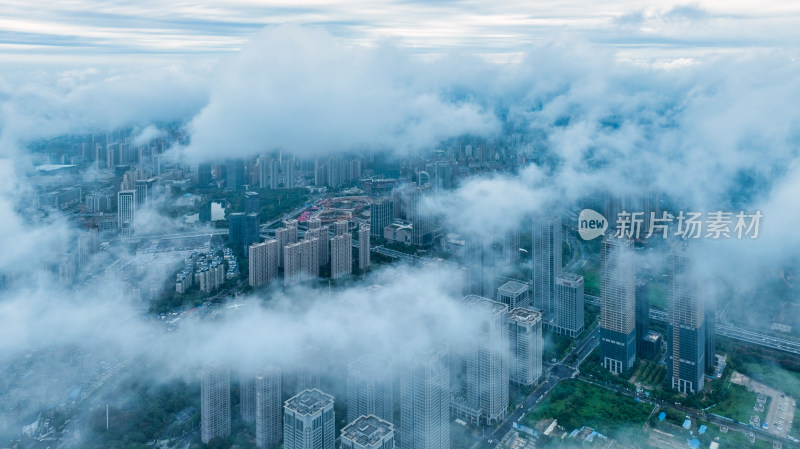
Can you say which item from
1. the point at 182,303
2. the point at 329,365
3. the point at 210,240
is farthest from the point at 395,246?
the point at 329,365

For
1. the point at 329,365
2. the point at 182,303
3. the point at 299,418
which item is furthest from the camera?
the point at 182,303

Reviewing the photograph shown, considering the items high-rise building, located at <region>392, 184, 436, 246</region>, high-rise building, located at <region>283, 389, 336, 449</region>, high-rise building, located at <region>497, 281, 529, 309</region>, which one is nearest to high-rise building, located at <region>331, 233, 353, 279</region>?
high-rise building, located at <region>392, 184, 436, 246</region>

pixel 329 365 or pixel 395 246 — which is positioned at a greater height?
pixel 395 246

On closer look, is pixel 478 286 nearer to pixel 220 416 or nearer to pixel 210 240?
pixel 220 416

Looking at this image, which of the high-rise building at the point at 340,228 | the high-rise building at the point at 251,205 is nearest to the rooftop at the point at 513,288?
the high-rise building at the point at 340,228

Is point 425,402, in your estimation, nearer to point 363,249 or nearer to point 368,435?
point 368,435

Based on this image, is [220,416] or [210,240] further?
[210,240]

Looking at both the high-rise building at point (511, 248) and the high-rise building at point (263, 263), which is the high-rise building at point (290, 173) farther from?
the high-rise building at point (511, 248)
